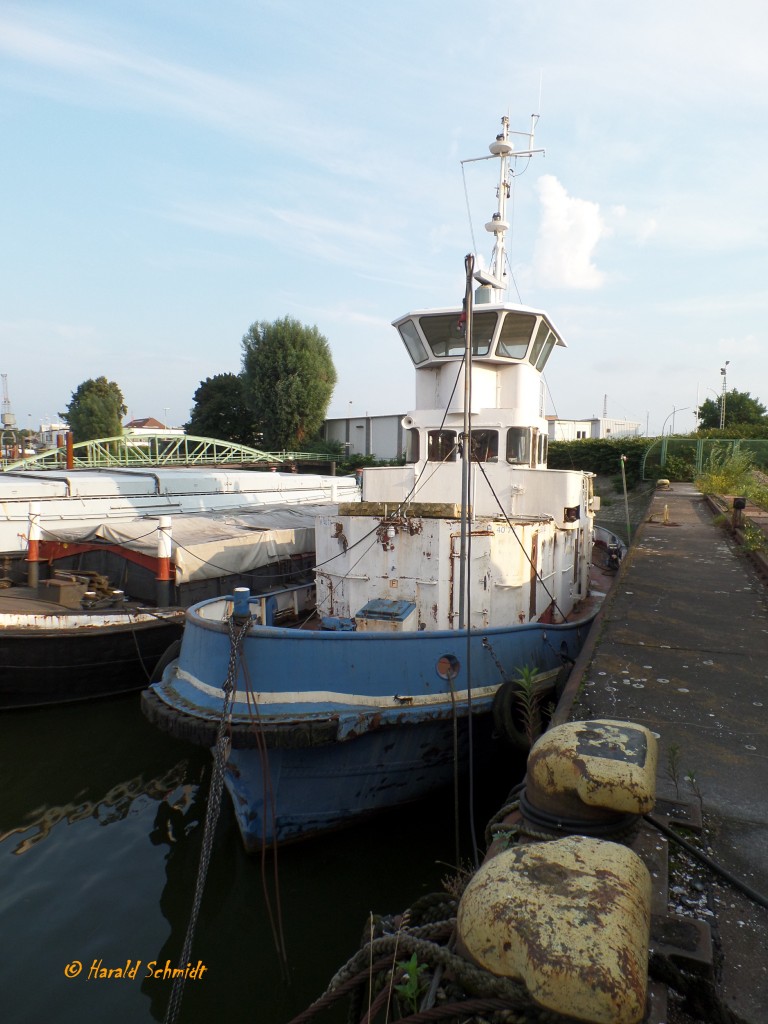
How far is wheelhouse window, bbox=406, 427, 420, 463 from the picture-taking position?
8.73 meters

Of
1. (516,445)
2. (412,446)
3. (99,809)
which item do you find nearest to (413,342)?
(412,446)

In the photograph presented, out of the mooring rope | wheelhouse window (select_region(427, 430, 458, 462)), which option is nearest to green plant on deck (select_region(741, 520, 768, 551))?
wheelhouse window (select_region(427, 430, 458, 462))

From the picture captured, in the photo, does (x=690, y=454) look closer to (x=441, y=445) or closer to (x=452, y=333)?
(x=452, y=333)

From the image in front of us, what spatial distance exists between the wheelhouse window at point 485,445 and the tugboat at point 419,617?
0.02 meters

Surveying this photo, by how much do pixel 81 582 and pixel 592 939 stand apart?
36.0ft

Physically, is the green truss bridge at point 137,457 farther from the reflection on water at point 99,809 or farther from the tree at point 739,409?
the tree at point 739,409

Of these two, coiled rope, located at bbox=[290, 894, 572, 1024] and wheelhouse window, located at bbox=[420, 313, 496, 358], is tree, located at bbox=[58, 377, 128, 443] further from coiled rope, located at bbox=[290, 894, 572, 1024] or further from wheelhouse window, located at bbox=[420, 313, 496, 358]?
coiled rope, located at bbox=[290, 894, 572, 1024]

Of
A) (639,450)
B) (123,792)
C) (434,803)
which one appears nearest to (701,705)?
(434,803)

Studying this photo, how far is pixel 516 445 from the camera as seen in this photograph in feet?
27.9

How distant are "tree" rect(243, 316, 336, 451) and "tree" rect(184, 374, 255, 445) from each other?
4.67 m

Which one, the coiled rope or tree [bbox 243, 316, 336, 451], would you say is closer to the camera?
the coiled rope

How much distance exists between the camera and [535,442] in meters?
8.95

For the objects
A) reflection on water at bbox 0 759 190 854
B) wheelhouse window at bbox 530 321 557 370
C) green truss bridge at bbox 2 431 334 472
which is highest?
wheelhouse window at bbox 530 321 557 370

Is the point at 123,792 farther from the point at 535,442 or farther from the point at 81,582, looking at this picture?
the point at 535,442
